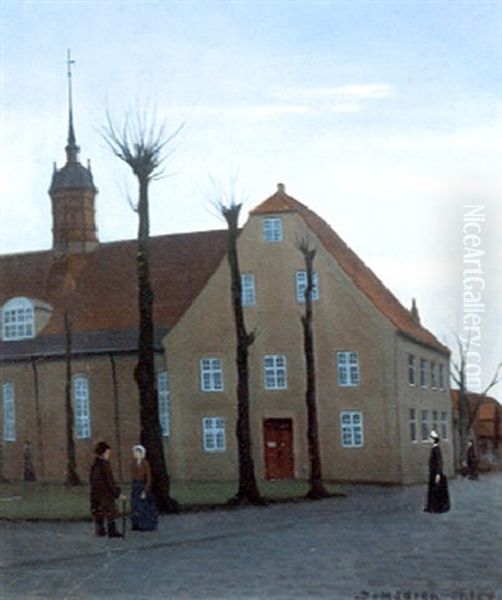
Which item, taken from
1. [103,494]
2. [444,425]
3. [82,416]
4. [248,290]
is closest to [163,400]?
[82,416]

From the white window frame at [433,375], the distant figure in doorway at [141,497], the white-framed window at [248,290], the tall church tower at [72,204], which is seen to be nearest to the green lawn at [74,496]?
the distant figure in doorway at [141,497]

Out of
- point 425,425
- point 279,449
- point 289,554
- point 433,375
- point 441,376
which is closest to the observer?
point 289,554

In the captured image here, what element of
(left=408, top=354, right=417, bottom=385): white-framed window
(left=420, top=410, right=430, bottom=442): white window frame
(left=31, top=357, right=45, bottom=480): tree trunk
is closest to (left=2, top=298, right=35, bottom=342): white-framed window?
(left=31, top=357, right=45, bottom=480): tree trunk

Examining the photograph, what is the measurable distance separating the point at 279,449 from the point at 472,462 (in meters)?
1.74

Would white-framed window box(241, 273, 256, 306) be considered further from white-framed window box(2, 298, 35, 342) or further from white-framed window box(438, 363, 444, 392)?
white-framed window box(438, 363, 444, 392)

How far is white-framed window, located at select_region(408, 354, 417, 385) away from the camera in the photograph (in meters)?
11.6

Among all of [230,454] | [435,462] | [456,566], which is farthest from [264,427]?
[456,566]

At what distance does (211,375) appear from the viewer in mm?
12555

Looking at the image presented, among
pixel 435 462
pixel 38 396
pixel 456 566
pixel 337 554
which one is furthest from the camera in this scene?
pixel 38 396

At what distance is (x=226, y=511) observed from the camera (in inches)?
505

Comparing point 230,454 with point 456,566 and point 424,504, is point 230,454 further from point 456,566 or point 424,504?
point 456,566

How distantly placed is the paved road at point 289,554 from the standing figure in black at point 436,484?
10 cm

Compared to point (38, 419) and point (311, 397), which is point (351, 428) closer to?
point (311, 397)

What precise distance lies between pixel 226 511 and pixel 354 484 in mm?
1123
